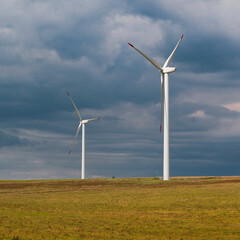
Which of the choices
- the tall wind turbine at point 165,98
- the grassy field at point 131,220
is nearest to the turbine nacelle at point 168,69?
the tall wind turbine at point 165,98

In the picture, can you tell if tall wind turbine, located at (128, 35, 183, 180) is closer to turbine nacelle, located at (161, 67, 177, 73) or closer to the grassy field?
turbine nacelle, located at (161, 67, 177, 73)

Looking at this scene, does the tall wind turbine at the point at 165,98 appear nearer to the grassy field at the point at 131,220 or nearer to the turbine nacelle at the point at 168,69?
the turbine nacelle at the point at 168,69

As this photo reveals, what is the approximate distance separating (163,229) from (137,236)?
3.71 meters

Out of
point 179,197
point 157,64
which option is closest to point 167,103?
point 157,64

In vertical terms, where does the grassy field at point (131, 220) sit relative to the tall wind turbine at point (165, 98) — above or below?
below

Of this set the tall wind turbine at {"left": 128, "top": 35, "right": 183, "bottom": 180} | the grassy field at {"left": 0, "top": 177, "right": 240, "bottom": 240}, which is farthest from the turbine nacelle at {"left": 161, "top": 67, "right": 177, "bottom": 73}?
the grassy field at {"left": 0, "top": 177, "right": 240, "bottom": 240}

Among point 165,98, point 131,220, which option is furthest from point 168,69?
point 131,220

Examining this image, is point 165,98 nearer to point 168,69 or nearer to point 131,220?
point 168,69

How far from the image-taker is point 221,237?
24.9 meters

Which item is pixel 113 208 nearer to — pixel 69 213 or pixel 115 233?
pixel 69 213

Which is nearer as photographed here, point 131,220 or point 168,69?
point 131,220

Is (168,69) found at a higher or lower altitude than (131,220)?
higher

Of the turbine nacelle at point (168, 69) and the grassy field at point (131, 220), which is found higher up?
the turbine nacelle at point (168, 69)

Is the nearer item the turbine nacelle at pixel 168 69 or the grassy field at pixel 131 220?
the grassy field at pixel 131 220
